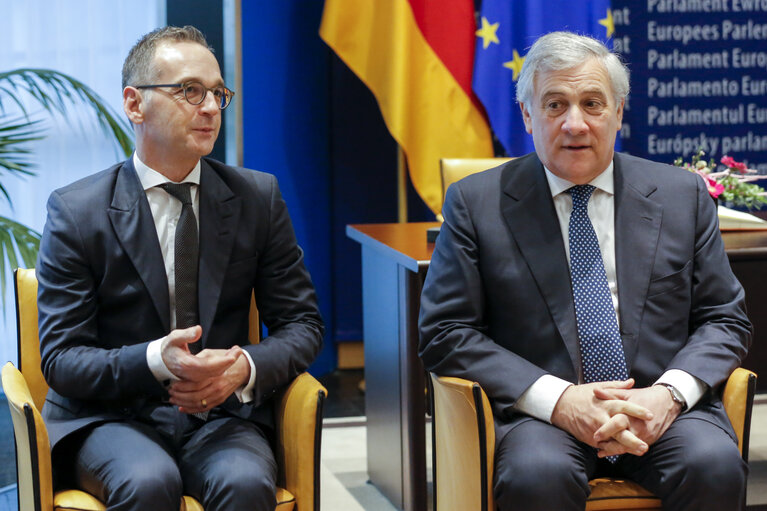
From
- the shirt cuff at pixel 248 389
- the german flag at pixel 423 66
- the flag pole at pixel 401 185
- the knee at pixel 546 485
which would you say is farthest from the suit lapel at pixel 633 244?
the flag pole at pixel 401 185

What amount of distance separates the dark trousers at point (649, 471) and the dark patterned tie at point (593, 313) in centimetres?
14

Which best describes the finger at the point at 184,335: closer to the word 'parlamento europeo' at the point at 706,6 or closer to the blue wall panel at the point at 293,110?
the blue wall panel at the point at 293,110

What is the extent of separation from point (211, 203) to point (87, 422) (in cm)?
59

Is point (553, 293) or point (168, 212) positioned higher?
point (168, 212)

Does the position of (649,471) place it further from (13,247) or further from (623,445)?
(13,247)

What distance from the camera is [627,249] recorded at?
2.40m

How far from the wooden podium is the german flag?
1.23 metres

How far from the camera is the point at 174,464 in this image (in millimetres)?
2152

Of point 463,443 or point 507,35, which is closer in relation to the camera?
point 463,443

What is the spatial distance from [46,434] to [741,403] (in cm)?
154

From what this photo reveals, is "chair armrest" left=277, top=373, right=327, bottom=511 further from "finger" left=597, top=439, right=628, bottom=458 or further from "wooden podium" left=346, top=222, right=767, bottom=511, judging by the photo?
"wooden podium" left=346, top=222, right=767, bottom=511

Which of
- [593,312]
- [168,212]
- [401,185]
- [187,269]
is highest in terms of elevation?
[401,185]

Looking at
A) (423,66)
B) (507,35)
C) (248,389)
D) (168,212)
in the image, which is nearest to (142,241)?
(168,212)

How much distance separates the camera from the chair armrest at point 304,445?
7.22 ft
